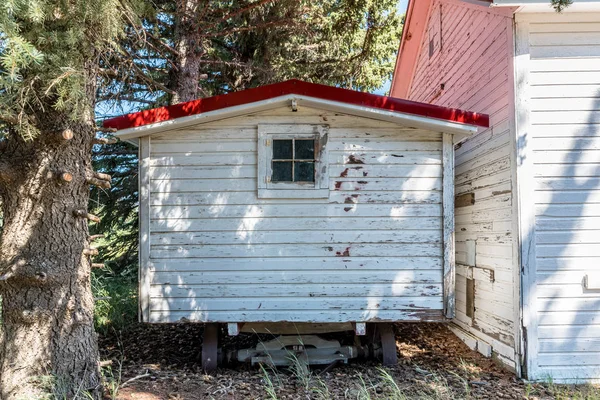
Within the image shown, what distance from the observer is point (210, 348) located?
5.05m

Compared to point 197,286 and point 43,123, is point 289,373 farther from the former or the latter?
point 43,123

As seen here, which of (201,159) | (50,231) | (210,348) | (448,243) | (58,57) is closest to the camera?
(58,57)

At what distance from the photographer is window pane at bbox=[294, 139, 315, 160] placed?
193 inches

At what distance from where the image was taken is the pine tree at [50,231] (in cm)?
360

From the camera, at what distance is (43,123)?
12.4ft

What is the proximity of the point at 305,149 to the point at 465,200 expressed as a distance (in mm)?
Result: 2395

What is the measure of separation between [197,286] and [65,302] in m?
1.36

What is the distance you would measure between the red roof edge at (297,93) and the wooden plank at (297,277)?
162cm

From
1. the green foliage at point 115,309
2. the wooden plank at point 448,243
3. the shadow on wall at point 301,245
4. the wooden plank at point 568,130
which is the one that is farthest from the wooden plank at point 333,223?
the green foliage at point 115,309

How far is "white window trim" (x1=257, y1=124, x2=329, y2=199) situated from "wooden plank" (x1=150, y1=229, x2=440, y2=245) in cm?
41

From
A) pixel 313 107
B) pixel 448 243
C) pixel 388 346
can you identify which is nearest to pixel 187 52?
pixel 313 107

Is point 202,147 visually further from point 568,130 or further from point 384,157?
point 568,130

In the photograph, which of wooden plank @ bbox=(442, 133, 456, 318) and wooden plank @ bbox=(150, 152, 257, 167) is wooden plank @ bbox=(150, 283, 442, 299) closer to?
wooden plank @ bbox=(442, 133, 456, 318)

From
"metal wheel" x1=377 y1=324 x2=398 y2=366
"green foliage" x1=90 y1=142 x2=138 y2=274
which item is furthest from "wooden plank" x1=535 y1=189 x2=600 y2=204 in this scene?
"green foliage" x1=90 y1=142 x2=138 y2=274
